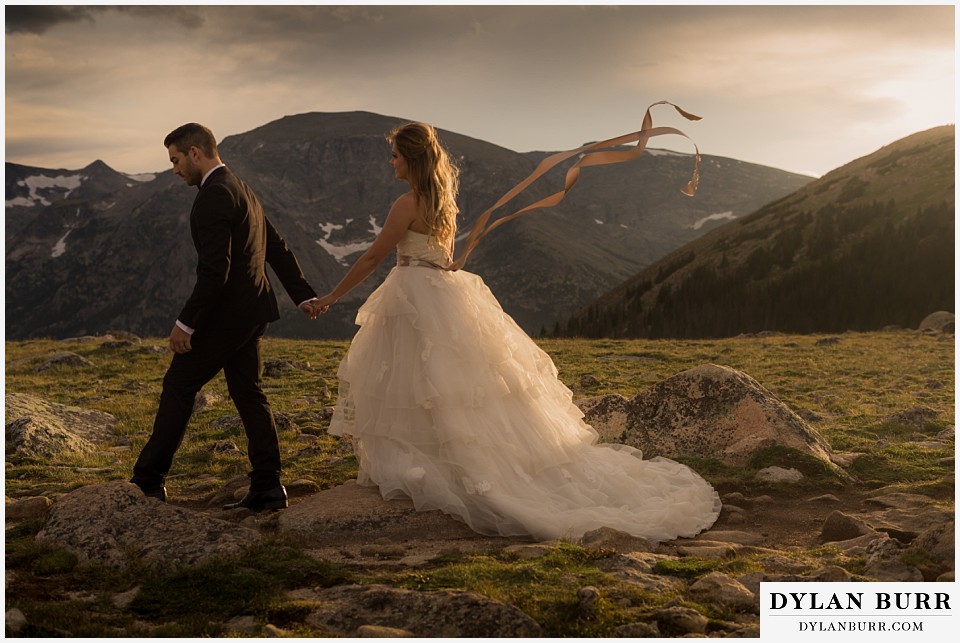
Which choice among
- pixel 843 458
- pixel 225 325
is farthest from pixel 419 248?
pixel 843 458

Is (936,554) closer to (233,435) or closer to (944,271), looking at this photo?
(233,435)

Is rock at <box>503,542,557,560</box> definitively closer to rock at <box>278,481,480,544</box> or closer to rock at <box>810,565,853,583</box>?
rock at <box>278,481,480,544</box>

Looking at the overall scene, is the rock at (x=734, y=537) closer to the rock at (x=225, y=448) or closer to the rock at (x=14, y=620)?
the rock at (x=14, y=620)

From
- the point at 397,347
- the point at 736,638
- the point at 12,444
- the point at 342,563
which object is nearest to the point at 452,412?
the point at 397,347

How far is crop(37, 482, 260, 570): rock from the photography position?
6.54 m

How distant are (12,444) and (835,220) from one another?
108 meters

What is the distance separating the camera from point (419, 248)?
8.46 metres

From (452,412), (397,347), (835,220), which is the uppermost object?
(835,220)

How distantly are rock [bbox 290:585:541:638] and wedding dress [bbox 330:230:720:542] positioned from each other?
2110 millimetres

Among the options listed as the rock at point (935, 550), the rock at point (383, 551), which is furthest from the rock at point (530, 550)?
the rock at point (935, 550)

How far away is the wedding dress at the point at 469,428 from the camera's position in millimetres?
7789

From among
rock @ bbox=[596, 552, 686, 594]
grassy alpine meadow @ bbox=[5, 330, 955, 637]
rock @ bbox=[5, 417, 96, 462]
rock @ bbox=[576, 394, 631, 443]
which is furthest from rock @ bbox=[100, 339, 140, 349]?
rock @ bbox=[596, 552, 686, 594]

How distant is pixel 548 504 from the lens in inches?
309

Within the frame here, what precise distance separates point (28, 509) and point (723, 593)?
21.8 feet
